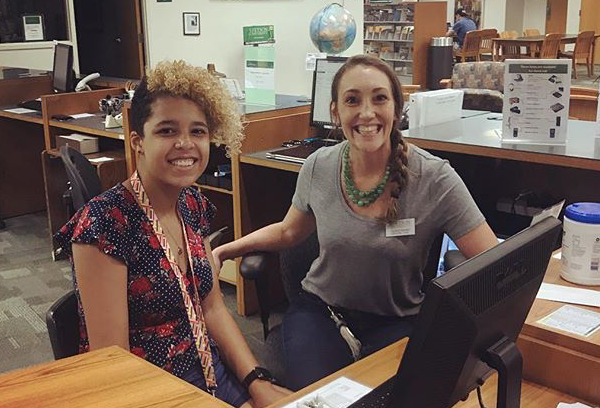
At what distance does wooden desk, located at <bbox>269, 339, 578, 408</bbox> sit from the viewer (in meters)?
1.37

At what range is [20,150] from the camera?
542 centimetres

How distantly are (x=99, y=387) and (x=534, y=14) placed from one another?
1723 cm

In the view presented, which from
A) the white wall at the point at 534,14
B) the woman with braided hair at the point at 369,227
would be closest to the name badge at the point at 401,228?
the woman with braided hair at the point at 369,227

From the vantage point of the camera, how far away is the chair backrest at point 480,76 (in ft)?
21.5

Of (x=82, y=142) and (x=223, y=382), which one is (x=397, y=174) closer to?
(x=223, y=382)

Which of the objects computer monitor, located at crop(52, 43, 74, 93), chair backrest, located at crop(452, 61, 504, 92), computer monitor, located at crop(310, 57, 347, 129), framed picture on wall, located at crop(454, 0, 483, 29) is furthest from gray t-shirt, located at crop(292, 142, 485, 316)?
framed picture on wall, located at crop(454, 0, 483, 29)

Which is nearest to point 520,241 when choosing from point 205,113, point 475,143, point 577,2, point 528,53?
point 205,113

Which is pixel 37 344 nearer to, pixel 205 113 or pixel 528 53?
pixel 205 113

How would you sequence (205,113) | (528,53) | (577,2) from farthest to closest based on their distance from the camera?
1. (577,2)
2. (528,53)
3. (205,113)

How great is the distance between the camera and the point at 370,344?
6.35 feet

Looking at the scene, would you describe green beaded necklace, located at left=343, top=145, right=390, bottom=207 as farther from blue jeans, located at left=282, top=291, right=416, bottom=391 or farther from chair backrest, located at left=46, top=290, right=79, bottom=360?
chair backrest, located at left=46, top=290, right=79, bottom=360

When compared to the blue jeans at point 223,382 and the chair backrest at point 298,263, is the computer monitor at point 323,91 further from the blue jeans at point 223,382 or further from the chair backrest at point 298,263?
the blue jeans at point 223,382

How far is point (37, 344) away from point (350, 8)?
5.80 meters

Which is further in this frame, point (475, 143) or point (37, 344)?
point (37, 344)
